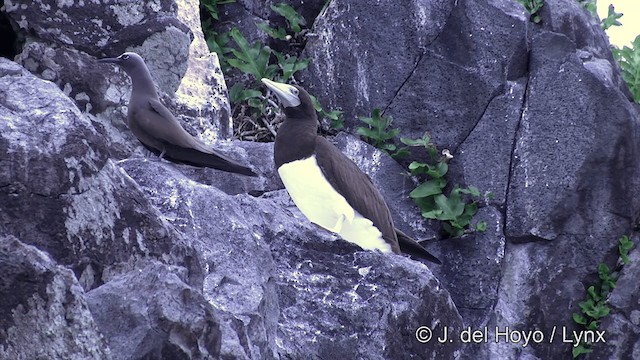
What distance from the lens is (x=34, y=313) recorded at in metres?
3.98

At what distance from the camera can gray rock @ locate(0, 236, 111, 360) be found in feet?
13.0

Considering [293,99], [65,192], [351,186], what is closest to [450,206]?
[351,186]

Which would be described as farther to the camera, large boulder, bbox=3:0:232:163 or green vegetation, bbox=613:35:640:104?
green vegetation, bbox=613:35:640:104

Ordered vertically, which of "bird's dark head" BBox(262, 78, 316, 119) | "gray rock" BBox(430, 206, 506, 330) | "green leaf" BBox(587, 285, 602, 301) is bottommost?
"gray rock" BBox(430, 206, 506, 330)

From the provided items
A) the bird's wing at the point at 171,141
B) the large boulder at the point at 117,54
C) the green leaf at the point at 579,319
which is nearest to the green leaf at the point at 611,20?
the green leaf at the point at 579,319

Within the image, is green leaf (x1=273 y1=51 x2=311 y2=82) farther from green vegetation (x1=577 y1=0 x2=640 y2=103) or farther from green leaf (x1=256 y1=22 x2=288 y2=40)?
green vegetation (x1=577 y1=0 x2=640 y2=103)

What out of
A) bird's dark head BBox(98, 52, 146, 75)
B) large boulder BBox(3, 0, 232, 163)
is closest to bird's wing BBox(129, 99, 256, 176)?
bird's dark head BBox(98, 52, 146, 75)

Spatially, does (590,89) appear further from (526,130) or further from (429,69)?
(429,69)

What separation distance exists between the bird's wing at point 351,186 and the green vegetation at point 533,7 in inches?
149

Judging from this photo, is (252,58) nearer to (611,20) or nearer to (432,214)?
(432,214)

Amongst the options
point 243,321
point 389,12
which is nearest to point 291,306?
point 243,321

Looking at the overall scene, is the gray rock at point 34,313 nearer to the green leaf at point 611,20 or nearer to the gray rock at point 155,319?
the gray rock at point 155,319

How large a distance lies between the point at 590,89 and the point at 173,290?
6.76 metres

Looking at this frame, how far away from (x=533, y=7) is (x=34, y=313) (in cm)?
782
